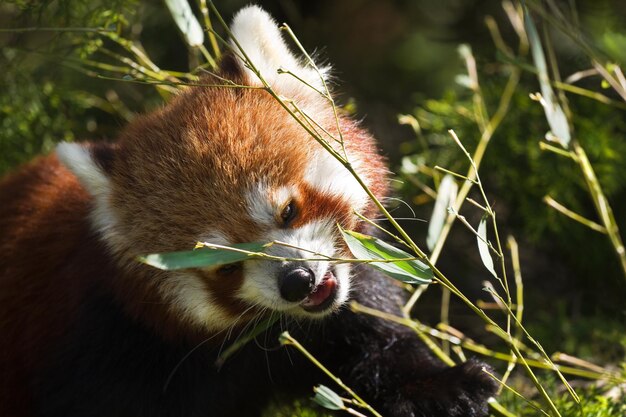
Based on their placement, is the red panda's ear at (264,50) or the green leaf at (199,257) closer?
the green leaf at (199,257)

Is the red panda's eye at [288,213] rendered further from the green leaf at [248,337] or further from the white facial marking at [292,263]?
the green leaf at [248,337]

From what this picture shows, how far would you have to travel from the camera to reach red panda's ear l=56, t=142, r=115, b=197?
2.96 metres

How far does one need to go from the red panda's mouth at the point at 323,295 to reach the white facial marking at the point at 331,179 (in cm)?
29

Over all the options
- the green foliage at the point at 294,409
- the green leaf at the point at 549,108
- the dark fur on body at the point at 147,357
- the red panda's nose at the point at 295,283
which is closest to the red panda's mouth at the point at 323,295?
the red panda's nose at the point at 295,283

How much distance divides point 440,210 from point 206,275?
107 cm

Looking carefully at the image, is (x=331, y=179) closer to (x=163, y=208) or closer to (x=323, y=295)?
(x=323, y=295)

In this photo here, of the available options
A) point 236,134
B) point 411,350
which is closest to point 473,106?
point 411,350

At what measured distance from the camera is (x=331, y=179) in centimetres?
295

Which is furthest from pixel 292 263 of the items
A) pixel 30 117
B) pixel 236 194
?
pixel 30 117

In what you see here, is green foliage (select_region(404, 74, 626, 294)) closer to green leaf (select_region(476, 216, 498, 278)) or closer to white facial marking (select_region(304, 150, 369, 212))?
white facial marking (select_region(304, 150, 369, 212))

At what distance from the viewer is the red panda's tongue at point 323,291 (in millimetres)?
2836

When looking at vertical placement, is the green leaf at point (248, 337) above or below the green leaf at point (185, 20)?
below

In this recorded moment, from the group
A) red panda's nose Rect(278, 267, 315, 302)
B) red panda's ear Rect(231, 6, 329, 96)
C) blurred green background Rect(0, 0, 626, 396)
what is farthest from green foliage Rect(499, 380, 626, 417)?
red panda's ear Rect(231, 6, 329, 96)

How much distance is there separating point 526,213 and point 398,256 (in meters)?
2.03
